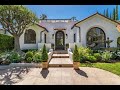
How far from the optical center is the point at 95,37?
25188 millimetres

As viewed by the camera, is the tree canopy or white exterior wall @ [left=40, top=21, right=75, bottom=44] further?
white exterior wall @ [left=40, top=21, right=75, bottom=44]

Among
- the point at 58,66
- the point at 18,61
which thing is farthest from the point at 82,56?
the point at 18,61

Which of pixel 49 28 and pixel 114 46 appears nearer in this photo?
pixel 114 46

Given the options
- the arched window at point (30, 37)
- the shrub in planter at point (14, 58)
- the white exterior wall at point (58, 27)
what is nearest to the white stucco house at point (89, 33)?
the arched window at point (30, 37)

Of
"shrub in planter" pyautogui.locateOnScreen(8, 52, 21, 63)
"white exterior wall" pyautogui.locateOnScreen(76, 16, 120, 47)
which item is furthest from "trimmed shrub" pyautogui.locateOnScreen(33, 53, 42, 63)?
"white exterior wall" pyautogui.locateOnScreen(76, 16, 120, 47)

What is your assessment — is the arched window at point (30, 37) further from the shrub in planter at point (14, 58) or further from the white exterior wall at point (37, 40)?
the shrub in planter at point (14, 58)

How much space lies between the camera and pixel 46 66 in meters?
14.3

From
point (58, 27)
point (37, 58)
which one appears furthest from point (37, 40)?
point (37, 58)

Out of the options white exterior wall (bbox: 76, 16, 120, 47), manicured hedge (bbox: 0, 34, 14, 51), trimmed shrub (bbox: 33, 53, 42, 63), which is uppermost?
white exterior wall (bbox: 76, 16, 120, 47)

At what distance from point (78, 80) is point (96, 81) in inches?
37.0

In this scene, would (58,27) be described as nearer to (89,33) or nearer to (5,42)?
(89,33)

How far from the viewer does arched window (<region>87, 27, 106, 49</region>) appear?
24969mm

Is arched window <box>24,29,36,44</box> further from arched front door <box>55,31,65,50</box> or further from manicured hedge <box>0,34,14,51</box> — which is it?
arched front door <box>55,31,65,50</box>
